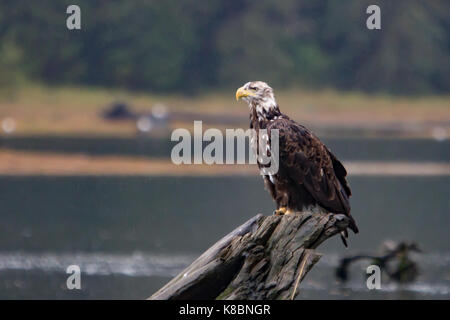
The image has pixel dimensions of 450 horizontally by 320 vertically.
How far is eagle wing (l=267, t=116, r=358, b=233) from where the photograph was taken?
9.94m

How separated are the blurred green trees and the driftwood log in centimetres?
4216

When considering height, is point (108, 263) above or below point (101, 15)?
below

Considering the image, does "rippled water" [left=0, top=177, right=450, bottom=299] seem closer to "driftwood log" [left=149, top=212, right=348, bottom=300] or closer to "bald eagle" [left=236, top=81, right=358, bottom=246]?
"bald eagle" [left=236, top=81, right=358, bottom=246]

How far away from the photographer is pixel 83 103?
157 feet

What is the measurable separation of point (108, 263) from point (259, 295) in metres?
12.9

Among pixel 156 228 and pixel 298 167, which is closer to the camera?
pixel 298 167

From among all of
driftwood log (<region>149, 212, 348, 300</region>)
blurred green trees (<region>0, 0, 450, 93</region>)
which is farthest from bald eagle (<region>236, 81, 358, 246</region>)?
blurred green trees (<region>0, 0, 450, 93</region>)

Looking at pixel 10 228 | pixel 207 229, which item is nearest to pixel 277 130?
pixel 207 229

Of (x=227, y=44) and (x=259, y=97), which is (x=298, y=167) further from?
(x=227, y=44)

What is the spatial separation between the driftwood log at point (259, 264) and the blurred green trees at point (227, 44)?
42155 mm

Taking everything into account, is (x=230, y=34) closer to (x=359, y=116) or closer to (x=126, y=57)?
(x=126, y=57)

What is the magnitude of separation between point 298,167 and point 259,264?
6.22 feet

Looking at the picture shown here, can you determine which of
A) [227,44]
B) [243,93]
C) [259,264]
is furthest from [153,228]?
[227,44]

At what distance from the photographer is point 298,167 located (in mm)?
10062
